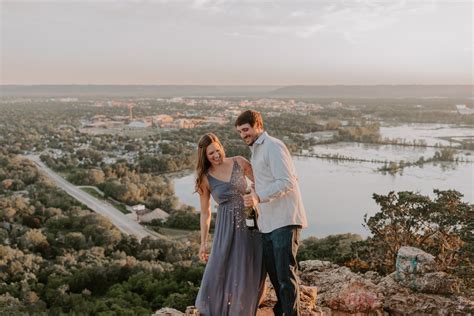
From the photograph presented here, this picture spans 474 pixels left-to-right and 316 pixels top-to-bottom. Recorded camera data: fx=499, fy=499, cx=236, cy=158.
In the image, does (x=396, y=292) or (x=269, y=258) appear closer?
(x=269, y=258)

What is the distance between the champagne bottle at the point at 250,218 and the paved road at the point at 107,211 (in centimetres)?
1479

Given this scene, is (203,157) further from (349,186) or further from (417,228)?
(349,186)

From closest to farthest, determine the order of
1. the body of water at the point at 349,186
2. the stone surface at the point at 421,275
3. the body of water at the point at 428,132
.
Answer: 1. the stone surface at the point at 421,275
2. the body of water at the point at 349,186
3. the body of water at the point at 428,132

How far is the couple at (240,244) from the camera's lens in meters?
2.72

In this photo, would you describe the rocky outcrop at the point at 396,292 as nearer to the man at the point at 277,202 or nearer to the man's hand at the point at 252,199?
the man at the point at 277,202

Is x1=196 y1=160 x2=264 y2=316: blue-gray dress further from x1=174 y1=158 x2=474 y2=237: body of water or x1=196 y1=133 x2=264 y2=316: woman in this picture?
x1=174 y1=158 x2=474 y2=237: body of water

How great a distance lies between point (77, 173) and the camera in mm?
29781

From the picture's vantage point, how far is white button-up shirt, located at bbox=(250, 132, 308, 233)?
2564mm

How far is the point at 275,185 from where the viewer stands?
255 cm

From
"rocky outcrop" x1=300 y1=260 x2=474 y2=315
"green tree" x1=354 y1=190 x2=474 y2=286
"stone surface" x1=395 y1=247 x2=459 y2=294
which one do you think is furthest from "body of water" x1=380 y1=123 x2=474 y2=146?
"rocky outcrop" x1=300 y1=260 x2=474 y2=315

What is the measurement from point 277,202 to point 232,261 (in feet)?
1.65

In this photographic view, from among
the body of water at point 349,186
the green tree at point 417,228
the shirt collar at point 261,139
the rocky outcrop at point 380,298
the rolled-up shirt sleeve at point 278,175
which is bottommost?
the body of water at point 349,186

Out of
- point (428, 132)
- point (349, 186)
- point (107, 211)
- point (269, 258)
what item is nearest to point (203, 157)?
point (269, 258)

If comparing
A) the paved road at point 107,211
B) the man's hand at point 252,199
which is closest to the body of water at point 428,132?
the paved road at point 107,211
